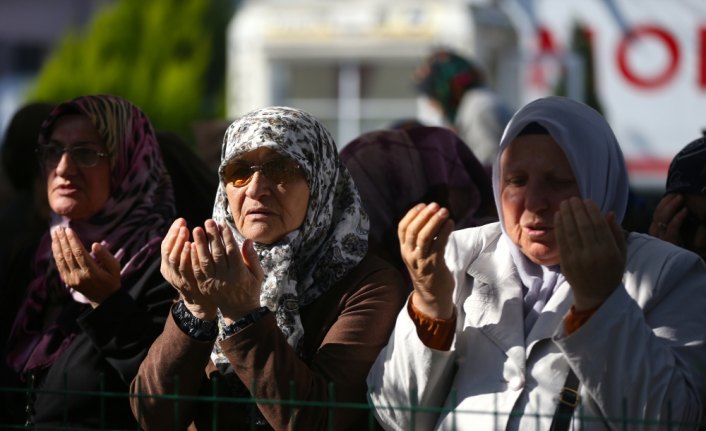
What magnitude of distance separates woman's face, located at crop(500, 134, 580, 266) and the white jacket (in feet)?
0.33

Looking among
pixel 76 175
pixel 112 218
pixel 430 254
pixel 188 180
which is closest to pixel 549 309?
pixel 430 254

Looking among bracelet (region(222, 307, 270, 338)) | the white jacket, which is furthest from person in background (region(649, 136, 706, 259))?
bracelet (region(222, 307, 270, 338))

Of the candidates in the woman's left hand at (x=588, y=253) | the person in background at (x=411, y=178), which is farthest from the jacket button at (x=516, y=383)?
the person in background at (x=411, y=178)

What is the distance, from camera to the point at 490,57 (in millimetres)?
17391

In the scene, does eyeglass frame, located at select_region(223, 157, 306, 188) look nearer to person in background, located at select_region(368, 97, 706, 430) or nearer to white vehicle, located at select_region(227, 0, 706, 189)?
person in background, located at select_region(368, 97, 706, 430)

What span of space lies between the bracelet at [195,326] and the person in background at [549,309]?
1.52ft

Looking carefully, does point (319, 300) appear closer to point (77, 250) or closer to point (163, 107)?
point (77, 250)

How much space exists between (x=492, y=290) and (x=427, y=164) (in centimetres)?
130

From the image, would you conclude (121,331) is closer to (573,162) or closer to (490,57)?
(573,162)

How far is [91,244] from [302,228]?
3.05 ft

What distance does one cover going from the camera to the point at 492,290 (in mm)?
3697

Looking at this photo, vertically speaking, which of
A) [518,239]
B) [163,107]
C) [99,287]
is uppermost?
[518,239]

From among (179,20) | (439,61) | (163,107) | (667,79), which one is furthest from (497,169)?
(179,20)

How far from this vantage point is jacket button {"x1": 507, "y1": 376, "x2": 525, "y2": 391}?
3504mm
